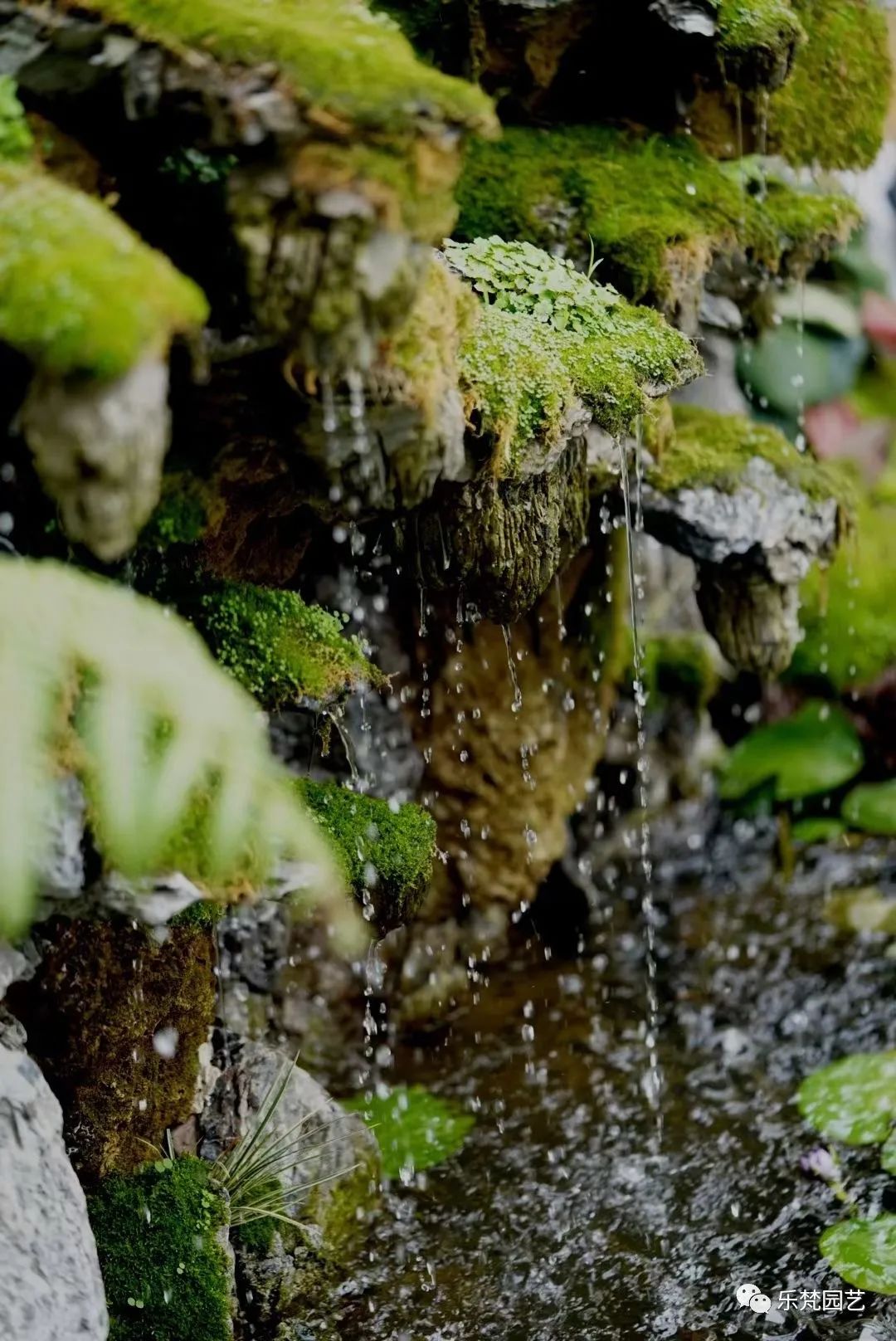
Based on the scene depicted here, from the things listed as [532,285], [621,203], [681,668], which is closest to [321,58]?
[532,285]

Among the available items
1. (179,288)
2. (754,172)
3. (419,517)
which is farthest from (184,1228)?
(754,172)

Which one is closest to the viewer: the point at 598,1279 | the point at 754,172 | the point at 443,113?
the point at 443,113

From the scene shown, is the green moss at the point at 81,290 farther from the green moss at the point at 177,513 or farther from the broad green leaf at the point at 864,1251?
the broad green leaf at the point at 864,1251

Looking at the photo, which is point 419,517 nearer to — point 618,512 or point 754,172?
point 618,512

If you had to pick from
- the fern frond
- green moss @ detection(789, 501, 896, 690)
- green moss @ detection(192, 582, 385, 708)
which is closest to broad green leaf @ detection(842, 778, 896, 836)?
green moss @ detection(789, 501, 896, 690)

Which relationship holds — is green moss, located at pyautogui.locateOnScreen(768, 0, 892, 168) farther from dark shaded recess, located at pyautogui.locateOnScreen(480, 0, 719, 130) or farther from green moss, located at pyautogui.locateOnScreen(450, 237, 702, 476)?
green moss, located at pyautogui.locateOnScreen(450, 237, 702, 476)
